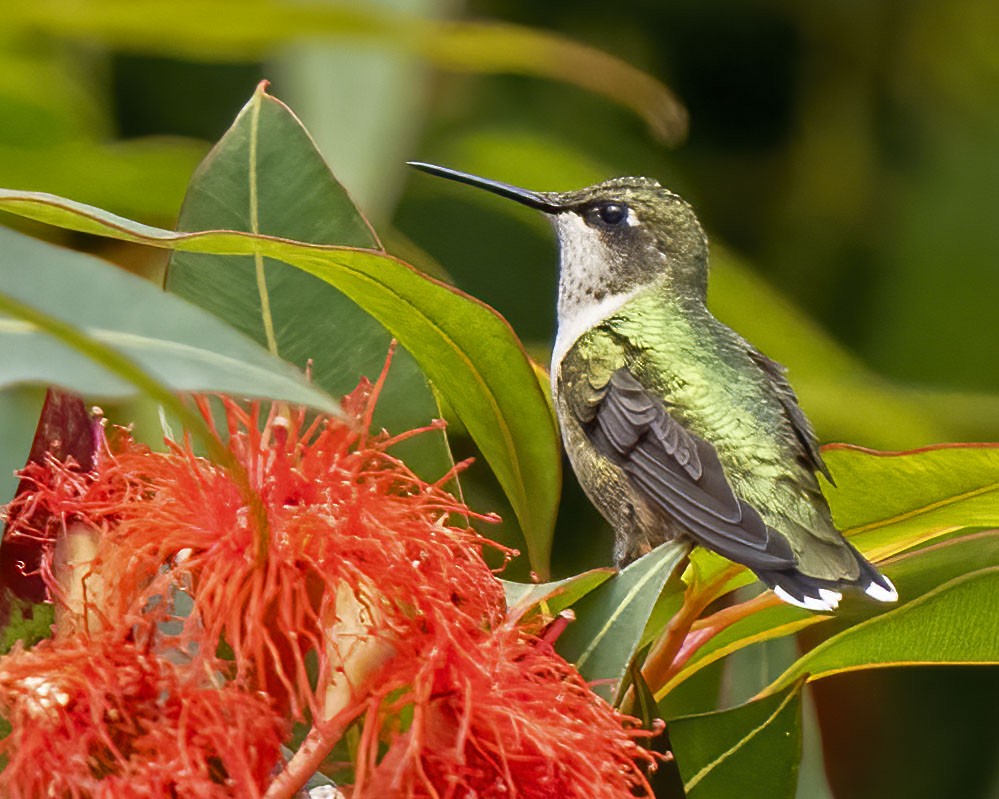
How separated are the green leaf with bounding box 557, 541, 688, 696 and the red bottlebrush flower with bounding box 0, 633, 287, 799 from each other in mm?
211

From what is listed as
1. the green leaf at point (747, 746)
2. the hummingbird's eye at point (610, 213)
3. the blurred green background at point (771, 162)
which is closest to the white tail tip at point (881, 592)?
the green leaf at point (747, 746)

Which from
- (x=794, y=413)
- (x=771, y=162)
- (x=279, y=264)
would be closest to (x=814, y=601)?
(x=794, y=413)

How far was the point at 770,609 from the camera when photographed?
1119 mm

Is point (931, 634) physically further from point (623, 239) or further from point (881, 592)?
point (623, 239)

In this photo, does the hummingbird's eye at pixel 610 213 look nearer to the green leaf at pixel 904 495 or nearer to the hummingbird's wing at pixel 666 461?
the hummingbird's wing at pixel 666 461

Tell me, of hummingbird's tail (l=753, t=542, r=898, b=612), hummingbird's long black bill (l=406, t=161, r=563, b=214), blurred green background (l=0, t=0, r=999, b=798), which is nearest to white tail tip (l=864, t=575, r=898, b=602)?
hummingbird's tail (l=753, t=542, r=898, b=612)

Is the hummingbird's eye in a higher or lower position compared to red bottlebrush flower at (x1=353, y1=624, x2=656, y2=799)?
higher

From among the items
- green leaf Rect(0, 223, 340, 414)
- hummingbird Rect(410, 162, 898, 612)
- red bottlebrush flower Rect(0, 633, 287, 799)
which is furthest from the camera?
hummingbird Rect(410, 162, 898, 612)

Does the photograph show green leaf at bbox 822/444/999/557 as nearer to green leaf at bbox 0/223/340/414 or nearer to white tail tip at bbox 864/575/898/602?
white tail tip at bbox 864/575/898/602

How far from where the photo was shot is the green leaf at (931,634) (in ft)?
3.56

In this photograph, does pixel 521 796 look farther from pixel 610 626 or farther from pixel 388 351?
pixel 388 351

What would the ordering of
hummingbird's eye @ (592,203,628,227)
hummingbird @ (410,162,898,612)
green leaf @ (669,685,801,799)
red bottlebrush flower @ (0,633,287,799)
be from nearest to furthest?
red bottlebrush flower @ (0,633,287,799)
green leaf @ (669,685,801,799)
hummingbird @ (410,162,898,612)
hummingbird's eye @ (592,203,628,227)

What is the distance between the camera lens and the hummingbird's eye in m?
1.55

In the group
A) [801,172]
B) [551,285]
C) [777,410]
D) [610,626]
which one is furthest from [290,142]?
[801,172]
